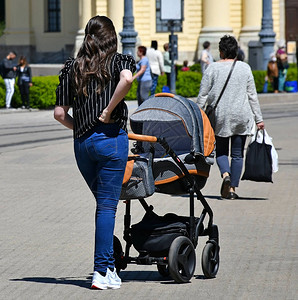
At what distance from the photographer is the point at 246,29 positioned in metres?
49.4

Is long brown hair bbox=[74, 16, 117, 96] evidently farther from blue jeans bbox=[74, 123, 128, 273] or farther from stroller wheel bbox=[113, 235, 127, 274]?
stroller wheel bbox=[113, 235, 127, 274]

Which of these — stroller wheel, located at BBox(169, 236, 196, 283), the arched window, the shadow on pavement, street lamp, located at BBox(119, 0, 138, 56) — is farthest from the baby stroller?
the arched window

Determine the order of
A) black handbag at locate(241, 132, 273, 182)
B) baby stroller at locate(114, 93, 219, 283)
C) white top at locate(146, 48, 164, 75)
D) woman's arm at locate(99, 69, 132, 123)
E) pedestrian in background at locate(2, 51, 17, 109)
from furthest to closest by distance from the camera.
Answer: pedestrian in background at locate(2, 51, 17, 109) → white top at locate(146, 48, 164, 75) → black handbag at locate(241, 132, 273, 182) → baby stroller at locate(114, 93, 219, 283) → woman's arm at locate(99, 69, 132, 123)

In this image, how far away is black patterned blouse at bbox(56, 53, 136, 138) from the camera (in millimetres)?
6371

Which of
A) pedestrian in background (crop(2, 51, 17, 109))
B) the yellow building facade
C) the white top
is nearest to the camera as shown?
the white top

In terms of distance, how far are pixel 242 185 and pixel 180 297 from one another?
18.7 feet

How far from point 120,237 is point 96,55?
250 cm

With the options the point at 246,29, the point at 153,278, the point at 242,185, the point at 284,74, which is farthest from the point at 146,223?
the point at 246,29

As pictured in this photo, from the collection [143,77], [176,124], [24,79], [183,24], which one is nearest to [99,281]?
[176,124]

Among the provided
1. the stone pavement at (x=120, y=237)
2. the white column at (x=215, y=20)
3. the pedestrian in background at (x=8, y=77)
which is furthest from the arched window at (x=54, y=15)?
the stone pavement at (x=120, y=237)

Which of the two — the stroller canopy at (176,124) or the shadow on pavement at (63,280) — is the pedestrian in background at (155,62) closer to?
the stroller canopy at (176,124)

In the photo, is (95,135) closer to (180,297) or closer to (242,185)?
(180,297)

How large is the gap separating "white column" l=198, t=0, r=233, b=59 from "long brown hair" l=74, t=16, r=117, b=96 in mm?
42569

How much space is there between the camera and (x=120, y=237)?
8.47 meters
